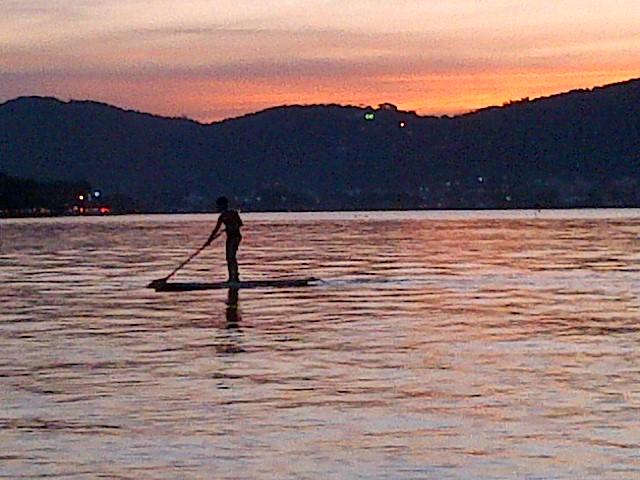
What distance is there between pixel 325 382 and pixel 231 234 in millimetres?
13633

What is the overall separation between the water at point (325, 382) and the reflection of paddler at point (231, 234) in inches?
42.6

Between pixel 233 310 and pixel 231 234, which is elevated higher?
pixel 231 234

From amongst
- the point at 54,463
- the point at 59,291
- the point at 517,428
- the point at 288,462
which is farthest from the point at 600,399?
the point at 59,291

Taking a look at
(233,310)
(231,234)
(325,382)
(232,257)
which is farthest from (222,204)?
(325,382)

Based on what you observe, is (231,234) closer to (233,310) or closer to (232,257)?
(232,257)

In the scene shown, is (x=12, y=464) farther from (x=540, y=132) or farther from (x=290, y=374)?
(x=540, y=132)

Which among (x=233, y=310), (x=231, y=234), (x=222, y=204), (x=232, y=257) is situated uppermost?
(x=222, y=204)

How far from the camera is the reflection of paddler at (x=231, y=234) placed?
88.9ft

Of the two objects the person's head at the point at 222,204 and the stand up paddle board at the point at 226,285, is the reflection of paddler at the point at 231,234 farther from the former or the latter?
the stand up paddle board at the point at 226,285

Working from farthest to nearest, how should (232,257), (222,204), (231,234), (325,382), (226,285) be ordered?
1. (222,204)
2. (231,234)
3. (232,257)
4. (226,285)
5. (325,382)

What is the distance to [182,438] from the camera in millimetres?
11180

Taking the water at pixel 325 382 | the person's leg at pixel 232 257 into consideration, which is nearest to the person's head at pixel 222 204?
the person's leg at pixel 232 257

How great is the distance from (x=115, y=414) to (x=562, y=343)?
20.5 ft

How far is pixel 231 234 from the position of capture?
27344mm
